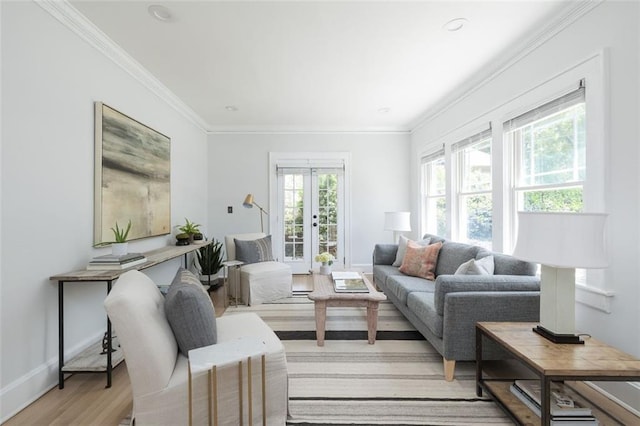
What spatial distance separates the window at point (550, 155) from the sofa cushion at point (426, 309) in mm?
1243

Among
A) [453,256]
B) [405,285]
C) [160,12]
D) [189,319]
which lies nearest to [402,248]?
[453,256]

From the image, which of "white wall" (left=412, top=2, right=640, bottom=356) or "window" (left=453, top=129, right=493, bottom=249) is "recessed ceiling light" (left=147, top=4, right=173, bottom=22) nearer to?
"white wall" (left=412, top=2, right=640, bottom=356)

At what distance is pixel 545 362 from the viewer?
4.50 ft

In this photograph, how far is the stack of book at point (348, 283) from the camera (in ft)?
8.64

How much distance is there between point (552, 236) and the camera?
1.52 metres

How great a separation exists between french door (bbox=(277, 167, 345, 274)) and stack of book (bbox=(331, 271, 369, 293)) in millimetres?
1948

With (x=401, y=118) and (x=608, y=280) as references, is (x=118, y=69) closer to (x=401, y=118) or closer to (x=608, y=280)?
(x=401, y=118)

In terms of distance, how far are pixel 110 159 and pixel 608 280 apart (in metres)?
3.83

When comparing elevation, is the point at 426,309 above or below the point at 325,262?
below

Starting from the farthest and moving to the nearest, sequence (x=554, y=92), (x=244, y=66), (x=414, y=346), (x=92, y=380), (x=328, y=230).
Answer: (x=328, y=230) < (x=244, y=66) < (x=414, y=346) < (x=554, y=92) < (x=92, y=380)

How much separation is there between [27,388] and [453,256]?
138 inches

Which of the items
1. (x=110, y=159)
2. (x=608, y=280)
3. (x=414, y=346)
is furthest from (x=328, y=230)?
(x=608, y=280)

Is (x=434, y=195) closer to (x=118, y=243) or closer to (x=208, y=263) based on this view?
(x=208, y=263)

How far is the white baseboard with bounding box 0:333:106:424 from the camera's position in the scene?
1.67 meters
